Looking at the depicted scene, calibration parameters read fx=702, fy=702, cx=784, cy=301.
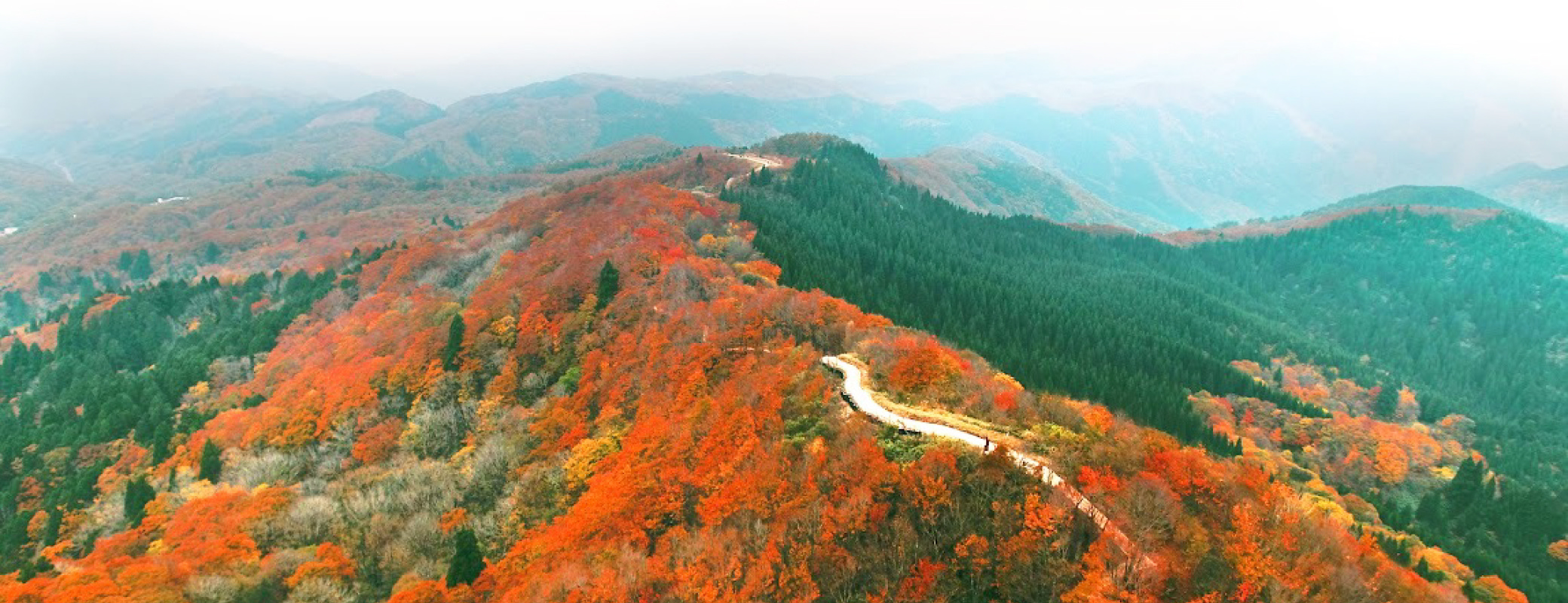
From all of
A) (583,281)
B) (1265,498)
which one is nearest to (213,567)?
(583,281)

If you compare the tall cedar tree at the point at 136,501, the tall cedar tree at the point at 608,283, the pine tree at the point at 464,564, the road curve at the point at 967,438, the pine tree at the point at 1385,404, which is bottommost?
the pine tree at the point at 1385,404

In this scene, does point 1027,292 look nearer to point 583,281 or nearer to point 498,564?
point 583,281

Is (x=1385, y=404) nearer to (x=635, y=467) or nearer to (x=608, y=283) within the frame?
(x=608, y=283)

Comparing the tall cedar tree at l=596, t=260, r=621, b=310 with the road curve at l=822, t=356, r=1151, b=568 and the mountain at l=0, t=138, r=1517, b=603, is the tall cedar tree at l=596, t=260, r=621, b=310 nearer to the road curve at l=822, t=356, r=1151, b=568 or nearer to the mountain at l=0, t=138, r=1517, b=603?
the mountain at l=0, t=138, r=1517, b=603

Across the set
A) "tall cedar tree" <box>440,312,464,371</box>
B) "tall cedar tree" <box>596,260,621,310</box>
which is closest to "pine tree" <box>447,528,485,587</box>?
"tall cedar tree" <box>596,260,621,310</box>

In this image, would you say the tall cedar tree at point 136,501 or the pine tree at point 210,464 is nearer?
the tall cedar tree at point 136,501

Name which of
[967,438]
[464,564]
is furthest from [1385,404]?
[464,564]

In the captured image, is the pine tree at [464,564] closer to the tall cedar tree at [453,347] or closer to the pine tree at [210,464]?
the tall cedar tree at [453,347]

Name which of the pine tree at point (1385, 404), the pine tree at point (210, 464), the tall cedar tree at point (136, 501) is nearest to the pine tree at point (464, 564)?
the tall cedar tree at point (136, 501)
